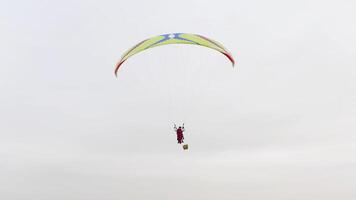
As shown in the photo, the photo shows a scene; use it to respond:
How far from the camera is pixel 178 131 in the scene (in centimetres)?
3803

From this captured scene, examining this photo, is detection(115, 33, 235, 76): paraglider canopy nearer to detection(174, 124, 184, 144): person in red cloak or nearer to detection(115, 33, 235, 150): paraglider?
detection(115, 33, 235, 150): paraglider

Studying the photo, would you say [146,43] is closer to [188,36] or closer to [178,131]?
[188,36]

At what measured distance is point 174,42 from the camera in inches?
1458

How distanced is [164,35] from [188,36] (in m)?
2.14

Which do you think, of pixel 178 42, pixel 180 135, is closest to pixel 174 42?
pixel 178 42

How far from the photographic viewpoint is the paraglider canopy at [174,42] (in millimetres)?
36750

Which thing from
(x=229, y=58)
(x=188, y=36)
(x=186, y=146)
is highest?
(x=188, y=36)

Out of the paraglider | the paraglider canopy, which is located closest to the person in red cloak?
the paraglider

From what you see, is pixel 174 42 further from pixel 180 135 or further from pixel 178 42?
pixel 180 135

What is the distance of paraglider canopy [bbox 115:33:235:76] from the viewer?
36.8 m

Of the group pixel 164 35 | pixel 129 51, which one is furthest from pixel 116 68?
pixel 164 35

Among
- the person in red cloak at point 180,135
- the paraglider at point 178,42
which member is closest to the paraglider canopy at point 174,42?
the paraglider at point 178,42

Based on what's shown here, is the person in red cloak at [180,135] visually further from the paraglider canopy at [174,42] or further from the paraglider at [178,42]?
the paraglider canopy at [174,42]

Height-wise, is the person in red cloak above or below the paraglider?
below
